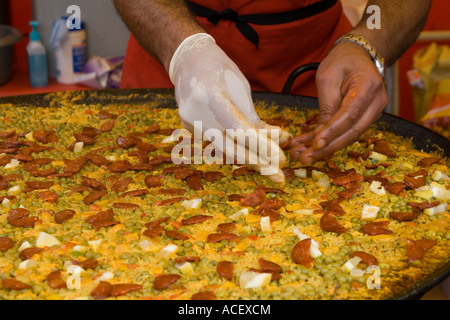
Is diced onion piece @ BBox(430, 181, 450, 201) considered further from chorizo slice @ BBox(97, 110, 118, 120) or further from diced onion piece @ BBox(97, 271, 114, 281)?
chorizo slice @ BBox(97, 110, 118, 120)

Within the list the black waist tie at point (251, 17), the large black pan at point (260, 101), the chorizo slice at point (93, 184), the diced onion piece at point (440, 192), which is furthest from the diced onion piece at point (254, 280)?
the black waist tie at point (251, 17)

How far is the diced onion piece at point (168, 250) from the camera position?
61.4 inches

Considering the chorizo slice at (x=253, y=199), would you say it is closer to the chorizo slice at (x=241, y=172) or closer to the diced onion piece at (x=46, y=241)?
the chorizo slice at (x=241, y=172)

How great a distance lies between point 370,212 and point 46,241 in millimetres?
1045

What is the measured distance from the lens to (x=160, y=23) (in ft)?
7.23

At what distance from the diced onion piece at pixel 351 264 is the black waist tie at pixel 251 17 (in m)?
1.46

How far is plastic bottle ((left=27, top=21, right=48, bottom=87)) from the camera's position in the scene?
4328 mm

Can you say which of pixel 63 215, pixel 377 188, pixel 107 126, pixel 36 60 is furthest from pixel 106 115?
pixel 36 60

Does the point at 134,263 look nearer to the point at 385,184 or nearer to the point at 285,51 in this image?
the point at 385,184

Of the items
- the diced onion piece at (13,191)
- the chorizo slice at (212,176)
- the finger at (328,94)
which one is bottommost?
the diced onion piece at (13,191)

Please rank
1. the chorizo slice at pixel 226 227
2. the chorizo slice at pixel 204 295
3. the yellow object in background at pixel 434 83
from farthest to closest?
the yellow object in background at pixel 434 83 < the chorizo slice at pixel 226 227 < the chorizo slice at pixel 204 295

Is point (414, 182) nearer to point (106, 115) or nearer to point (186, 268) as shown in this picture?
point (186, 268)

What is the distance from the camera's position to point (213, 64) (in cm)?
180
